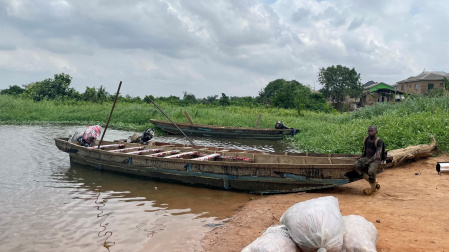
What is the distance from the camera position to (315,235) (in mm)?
3207

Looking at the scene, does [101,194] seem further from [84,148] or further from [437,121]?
[437,121]

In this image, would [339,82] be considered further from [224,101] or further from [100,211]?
[100,211]

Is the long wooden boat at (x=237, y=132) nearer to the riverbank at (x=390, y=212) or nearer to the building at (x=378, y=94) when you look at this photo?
the riverbank at (x=390, y=212)

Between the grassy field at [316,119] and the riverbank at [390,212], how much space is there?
2.11m

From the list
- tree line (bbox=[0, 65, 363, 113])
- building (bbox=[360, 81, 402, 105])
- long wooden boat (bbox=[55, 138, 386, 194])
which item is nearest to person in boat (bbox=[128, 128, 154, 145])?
long wooden boat (bbox=[55, 138, 386, 194])

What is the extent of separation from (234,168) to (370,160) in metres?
2.86

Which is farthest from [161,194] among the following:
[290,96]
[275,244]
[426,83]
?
[426,83]

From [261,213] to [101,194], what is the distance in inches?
155

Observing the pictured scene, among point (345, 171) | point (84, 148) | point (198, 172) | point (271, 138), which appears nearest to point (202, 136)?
point (271, 138)

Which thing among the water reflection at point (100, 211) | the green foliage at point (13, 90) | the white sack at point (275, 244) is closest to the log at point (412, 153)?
the water reflection at point (100, 211)

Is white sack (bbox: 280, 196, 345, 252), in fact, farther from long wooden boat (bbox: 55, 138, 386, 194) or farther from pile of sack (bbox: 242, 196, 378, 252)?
long wooden boat (bbox: 55, 138, 386, 194)

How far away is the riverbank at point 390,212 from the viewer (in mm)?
4230

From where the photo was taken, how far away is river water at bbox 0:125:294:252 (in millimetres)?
4949

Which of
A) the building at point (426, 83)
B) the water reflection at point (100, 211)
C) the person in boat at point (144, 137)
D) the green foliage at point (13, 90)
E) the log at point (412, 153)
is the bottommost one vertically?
the water reflection at point (100, 211)
